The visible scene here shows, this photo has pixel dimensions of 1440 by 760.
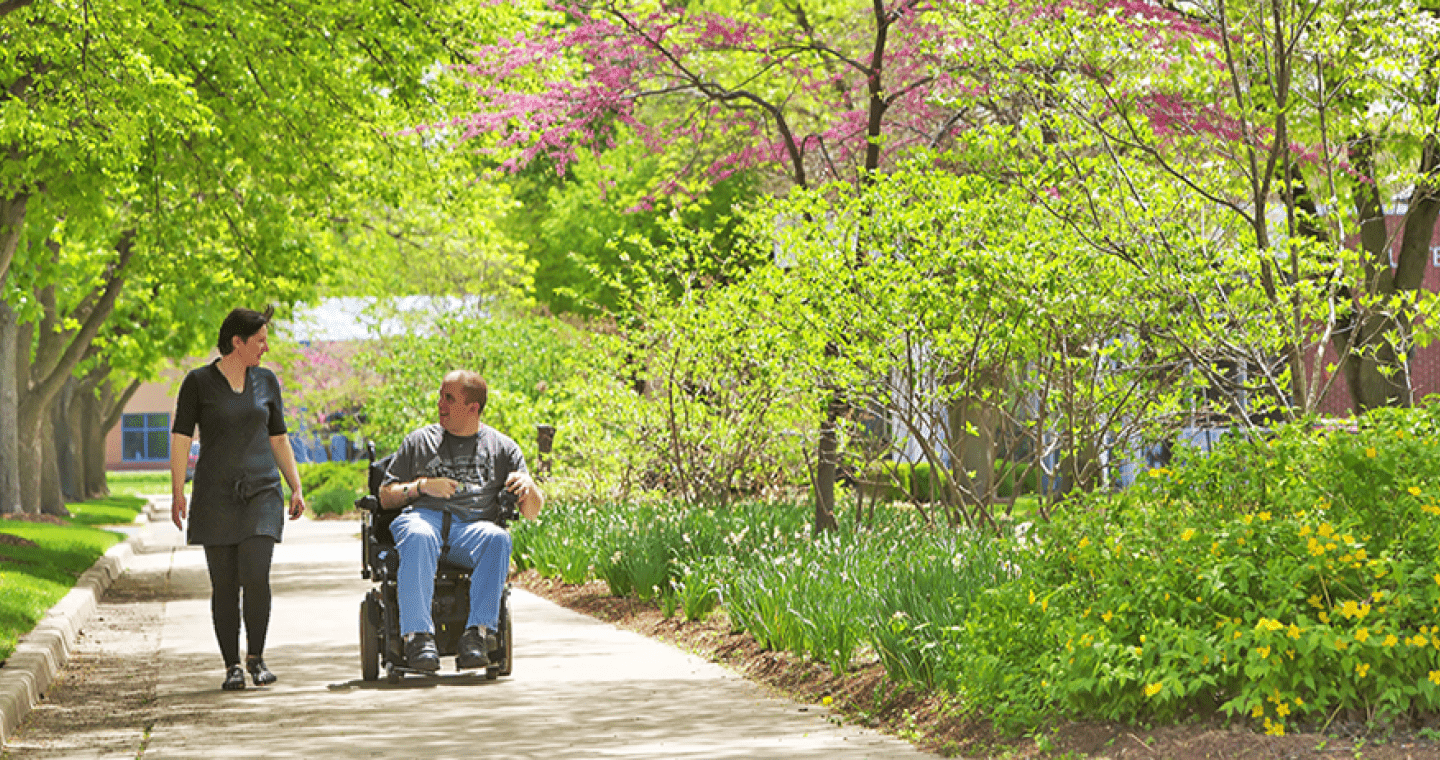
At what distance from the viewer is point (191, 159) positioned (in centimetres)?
1620

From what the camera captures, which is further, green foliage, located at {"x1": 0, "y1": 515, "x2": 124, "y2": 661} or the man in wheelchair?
green foliage, located at {"x1": 0, "y1": 515, "x2": 124, "y2": 661}

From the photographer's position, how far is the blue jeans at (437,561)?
8.16 m

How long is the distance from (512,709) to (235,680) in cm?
171

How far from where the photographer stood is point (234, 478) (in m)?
→ 8.37

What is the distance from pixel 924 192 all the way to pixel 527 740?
15.1 feet

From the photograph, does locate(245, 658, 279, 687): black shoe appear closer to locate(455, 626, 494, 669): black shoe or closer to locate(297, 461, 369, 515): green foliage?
locate(455, 626, 494, 669): black shoe

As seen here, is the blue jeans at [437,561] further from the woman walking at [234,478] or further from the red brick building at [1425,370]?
the red brick building at [1425,370]

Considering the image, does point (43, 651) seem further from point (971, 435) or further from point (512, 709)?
point (971, 435)

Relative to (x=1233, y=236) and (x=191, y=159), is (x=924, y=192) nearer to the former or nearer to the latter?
(x=1233, y=236)

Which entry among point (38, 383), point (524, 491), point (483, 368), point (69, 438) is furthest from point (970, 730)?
point (69, 438)

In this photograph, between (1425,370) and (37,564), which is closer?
(37,564)

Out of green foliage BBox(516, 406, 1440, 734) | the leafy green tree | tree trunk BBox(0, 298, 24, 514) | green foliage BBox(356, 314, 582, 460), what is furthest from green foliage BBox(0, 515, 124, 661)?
green foliage BBox(516, 406, 1440, 734)

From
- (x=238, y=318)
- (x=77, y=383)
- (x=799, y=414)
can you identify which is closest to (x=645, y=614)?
(x=799, y=414)

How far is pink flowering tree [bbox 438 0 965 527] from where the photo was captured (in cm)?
1359
